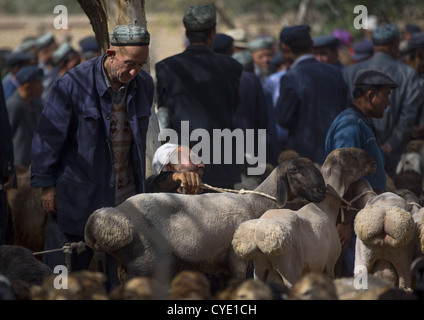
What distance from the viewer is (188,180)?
5469 millimetres

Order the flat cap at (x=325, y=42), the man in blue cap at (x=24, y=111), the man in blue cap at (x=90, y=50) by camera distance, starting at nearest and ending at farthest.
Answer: the man in blue cap at (x=24, y=111)
the flat cap at (x=325, y=42)
the man in blue cap at (x=90, y=50)

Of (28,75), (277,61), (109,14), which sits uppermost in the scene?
(109,14)

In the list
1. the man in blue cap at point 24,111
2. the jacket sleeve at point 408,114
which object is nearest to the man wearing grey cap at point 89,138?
the jacket sleeve at point 408,114

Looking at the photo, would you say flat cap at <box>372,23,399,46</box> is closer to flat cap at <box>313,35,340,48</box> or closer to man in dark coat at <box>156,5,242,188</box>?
flat cap at <box>313,35,340,48</box>

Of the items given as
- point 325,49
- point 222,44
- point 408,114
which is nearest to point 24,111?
point 222,44

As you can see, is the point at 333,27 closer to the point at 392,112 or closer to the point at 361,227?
the point at 392,112

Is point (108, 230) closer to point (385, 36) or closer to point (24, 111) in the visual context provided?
point (24, 111)

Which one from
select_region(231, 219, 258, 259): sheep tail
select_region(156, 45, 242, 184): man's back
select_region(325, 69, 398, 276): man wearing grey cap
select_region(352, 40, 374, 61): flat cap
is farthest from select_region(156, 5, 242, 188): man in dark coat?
select_region(352, 40, 374, 61): flat cap

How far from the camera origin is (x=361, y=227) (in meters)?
5.00

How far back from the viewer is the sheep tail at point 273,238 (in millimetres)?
4691

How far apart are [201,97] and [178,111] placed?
0.75ft

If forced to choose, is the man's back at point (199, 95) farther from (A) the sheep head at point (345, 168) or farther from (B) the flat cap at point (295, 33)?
(B) the flat cap at point (295, 33)

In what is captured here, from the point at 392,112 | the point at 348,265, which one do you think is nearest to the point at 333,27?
the point at 392,112

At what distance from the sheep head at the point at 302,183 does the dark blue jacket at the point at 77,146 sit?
1024 millimetres
